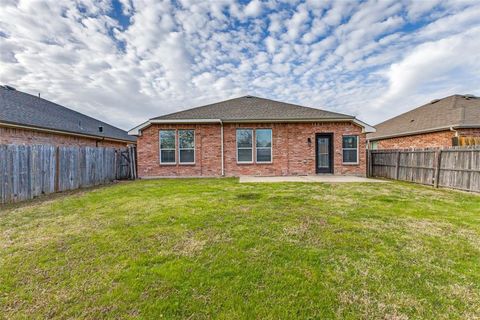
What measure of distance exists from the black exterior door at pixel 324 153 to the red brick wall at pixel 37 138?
14.1m

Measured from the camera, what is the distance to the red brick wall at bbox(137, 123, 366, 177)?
12.3 metres

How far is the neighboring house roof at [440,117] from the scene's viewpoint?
39.5 ft

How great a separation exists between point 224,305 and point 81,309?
4.30 ft

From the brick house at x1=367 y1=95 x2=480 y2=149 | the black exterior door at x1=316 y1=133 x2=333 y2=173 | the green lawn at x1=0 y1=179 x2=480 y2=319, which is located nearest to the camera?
the green lawn at x1=0 y1=179 x2=480 y2=319

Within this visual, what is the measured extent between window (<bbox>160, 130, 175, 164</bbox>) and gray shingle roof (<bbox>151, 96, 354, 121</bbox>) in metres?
0.85

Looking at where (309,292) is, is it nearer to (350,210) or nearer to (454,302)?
(454,302)

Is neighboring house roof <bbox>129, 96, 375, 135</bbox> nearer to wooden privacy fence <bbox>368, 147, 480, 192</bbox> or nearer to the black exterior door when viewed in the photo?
the black exterior door

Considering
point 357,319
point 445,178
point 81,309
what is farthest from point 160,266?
point 445,178

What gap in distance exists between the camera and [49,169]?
813 cm

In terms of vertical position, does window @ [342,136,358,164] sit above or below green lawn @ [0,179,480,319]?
above

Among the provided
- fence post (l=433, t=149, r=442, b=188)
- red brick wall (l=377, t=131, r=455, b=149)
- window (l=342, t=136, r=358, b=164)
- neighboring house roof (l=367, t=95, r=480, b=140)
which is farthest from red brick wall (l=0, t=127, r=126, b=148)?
red brick wall (l=377, t=131, r=455, b=149)

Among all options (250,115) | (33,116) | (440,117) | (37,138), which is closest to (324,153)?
(250,115)

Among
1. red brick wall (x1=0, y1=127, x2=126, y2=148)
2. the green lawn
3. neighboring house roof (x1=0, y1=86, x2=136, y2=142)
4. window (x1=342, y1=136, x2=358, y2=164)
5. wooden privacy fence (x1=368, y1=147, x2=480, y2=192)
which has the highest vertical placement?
neighboring house roof (x1=0, y1=86, x2=136, y2=142)

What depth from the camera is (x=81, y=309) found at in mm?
2105
